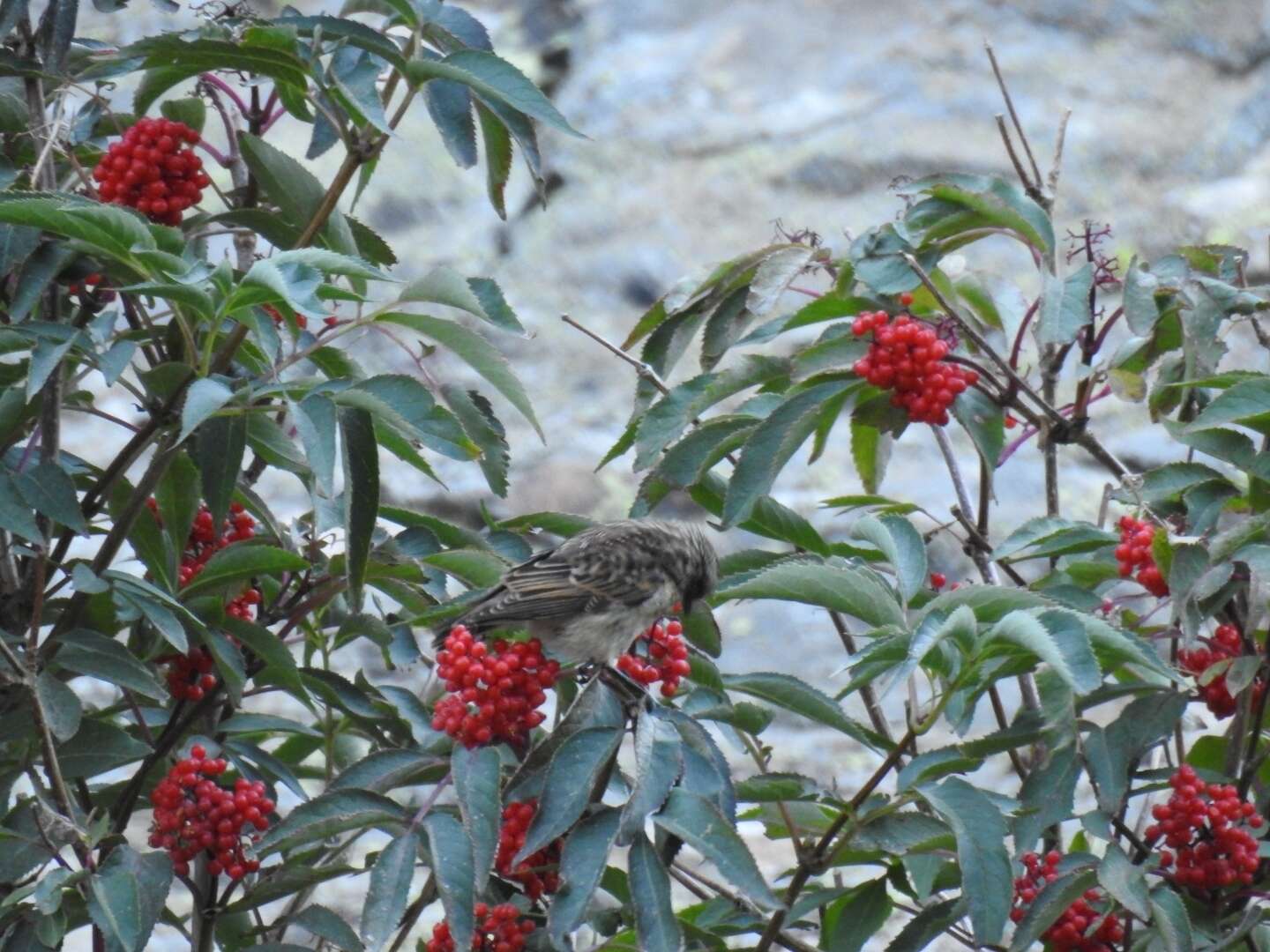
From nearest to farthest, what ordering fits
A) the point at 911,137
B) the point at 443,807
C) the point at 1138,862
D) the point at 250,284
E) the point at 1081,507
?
the point at 250,284 → the point at 443,807 → the point at 1138,862 → the point at 1081,507 → the point at 911,137

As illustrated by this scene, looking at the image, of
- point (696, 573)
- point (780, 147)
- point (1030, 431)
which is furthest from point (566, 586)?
point (780, 147)

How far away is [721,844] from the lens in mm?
1596

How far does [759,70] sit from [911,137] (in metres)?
0.57

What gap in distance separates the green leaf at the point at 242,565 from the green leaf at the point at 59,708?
0.18 metres

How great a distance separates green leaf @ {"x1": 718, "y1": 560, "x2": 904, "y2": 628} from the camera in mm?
1722

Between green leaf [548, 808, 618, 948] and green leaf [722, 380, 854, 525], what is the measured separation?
17.4 inches

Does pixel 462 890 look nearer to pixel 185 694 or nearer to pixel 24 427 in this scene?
pixel 185 694

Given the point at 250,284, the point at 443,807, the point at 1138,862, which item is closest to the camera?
the point at 250,284

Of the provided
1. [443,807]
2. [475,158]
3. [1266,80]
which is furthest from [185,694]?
[1266,80]

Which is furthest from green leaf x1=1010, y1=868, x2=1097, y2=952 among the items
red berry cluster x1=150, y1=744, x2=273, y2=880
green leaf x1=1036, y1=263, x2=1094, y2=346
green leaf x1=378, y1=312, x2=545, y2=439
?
red berry cluster x1=150, y1=744, x2=273, y2=880

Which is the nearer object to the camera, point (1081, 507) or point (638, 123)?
point (1081, 507)

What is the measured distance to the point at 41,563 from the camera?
1850mm

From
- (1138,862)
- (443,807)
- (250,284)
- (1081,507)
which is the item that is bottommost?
(1081,507)

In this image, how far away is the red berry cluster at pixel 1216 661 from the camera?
1.96 metres
